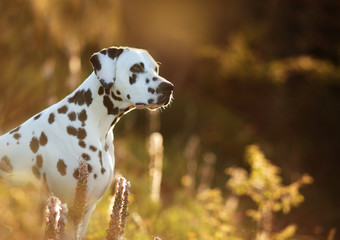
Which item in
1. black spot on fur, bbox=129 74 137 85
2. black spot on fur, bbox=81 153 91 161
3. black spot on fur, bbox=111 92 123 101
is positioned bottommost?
black spot on fur, bbox=81 153 91 161

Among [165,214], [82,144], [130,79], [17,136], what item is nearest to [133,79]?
[130,79]

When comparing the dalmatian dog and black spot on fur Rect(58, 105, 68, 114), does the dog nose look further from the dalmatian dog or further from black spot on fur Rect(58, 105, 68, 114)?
black spot on fur Rect(58, 105, 68, 114)

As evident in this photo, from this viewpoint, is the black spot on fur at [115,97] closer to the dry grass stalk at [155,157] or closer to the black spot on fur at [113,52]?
the black spot on fur at [113,52]

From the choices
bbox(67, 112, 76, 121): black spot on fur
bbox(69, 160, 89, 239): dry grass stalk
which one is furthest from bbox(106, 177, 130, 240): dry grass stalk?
bbox(67, 112, 76, 121): black spot on fur

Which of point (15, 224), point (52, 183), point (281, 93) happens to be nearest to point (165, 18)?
point (281, 93)

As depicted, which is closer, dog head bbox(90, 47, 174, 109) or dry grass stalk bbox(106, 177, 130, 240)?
dry grass stalk bbox(106, 177, 130, 240)

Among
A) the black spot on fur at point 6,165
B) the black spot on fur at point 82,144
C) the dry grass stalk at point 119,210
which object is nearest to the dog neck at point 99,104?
the black spot on fur at point 82,144

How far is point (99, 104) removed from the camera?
9.21ft

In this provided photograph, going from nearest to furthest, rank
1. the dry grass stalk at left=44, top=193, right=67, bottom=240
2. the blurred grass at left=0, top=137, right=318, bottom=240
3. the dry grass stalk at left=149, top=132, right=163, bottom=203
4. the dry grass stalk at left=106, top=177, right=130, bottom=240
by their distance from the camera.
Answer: the dry grass stalk at left=44, top=193, right=67, bottom=240
the dry grass stalk at left=106, top=177, right=130, bottom=240
the blurred grass at left=0, top=137, right=318, bottom=240
the dry grass stalk at left=149, top=132, right=163, bottom=203

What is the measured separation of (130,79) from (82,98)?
34cm

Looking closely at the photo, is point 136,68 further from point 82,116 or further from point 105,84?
point 82,116

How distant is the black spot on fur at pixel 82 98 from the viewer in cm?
281

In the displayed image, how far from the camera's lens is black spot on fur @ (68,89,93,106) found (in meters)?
2.81

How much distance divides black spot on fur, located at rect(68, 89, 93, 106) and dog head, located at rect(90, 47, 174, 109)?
0.14 meters
